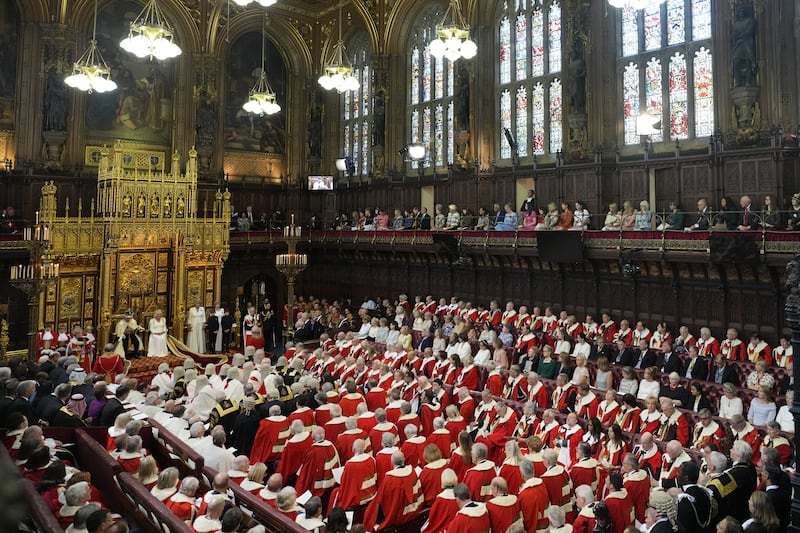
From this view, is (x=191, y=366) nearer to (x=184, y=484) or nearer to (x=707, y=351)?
(x=184, y=484)

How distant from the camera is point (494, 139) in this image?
23.0 meters

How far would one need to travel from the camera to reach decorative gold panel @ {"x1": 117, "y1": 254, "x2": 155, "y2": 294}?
20234 mm

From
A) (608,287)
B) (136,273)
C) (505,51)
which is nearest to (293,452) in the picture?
(608,287)

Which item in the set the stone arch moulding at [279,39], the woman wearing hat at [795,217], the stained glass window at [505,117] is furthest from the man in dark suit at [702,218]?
the stone arch moulding at [279,39]

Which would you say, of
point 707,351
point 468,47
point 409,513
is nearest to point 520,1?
point 468,47

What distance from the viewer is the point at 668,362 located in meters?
12.9

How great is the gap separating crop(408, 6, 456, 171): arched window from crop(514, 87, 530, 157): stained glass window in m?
3.32

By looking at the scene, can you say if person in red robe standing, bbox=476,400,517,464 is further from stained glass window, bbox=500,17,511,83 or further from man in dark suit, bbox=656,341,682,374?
stained glass window, bbox=500,17,511,83

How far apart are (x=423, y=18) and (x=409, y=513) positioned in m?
24.0

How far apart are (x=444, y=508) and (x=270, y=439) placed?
3.89m

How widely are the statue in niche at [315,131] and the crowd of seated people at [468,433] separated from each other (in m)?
17.0

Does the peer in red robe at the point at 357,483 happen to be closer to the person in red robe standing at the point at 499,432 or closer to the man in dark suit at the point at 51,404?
the person in red robe standing at the point at 499,432

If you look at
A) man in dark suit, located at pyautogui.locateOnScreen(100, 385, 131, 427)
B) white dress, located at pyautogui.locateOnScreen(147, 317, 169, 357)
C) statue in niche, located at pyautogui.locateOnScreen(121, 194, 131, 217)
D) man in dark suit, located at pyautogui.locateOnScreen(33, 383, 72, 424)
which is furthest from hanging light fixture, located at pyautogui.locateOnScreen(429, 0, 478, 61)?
statue in niche, located at pyautogui.locateOnScreen(121, 194, 131, 217)

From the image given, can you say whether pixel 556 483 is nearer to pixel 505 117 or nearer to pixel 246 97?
pixel 505 117
